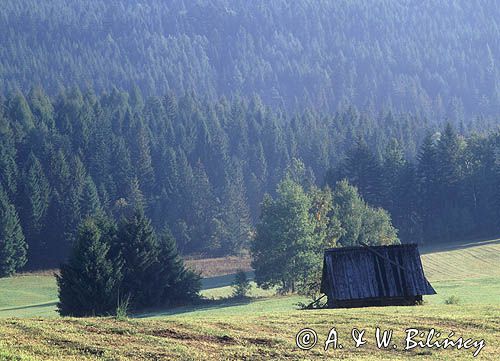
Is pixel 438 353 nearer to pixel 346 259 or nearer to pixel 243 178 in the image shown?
pixel 346 259

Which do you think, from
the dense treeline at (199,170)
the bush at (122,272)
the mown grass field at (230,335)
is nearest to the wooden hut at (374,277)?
the mown grass field at (230,335)

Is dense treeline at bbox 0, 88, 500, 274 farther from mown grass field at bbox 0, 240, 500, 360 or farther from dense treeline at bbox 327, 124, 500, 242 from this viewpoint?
mown grass field at bbox 0, 240, 500, 360

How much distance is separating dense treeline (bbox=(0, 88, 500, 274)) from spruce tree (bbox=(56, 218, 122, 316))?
1753 inches

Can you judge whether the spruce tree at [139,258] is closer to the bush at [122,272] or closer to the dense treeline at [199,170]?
the bush at [122,272]

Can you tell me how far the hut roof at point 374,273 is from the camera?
40.4 meters

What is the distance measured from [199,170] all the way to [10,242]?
2079 inches

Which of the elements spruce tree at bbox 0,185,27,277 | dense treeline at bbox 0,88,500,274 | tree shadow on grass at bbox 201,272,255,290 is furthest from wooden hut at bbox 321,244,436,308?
spruce tree at bbox 0,185,27,277

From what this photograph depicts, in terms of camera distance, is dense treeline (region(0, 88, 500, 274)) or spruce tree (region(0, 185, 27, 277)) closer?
spruce tree (region(0, 185, 27, 277))

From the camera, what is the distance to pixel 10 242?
95562 mm

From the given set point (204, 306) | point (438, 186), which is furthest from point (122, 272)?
point (438, 186)

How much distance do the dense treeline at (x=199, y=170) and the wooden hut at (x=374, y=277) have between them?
61.1 m

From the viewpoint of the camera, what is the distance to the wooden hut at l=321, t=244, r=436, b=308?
40219mm

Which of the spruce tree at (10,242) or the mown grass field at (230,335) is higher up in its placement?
the spruce tree at (10,242)

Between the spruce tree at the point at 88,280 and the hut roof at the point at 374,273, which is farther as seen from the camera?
the spruce tree at the point at 88,280
